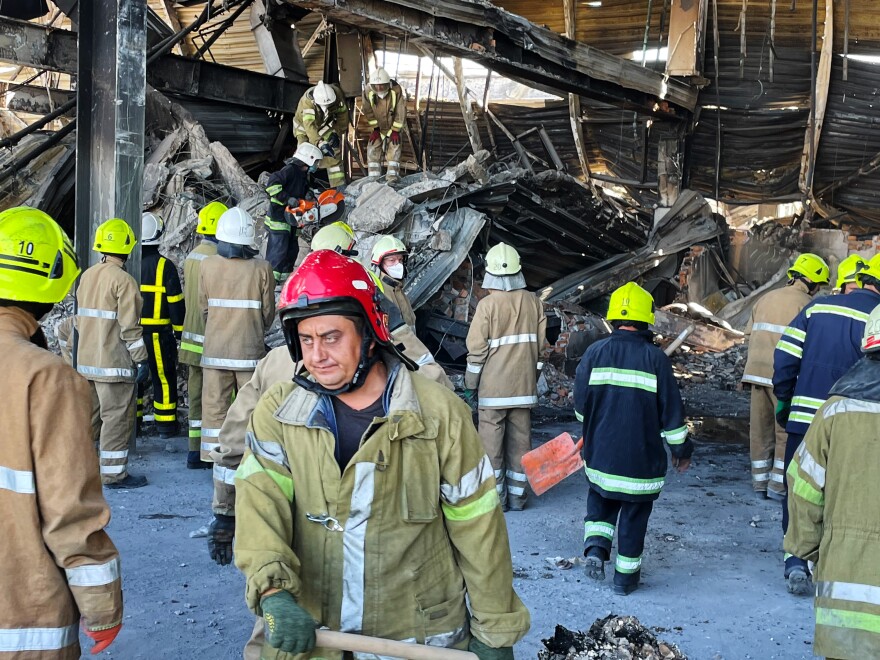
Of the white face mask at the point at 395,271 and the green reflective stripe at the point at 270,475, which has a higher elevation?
the white face mask at the point at 395,271

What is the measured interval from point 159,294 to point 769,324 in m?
4.65

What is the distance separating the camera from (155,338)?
727cm

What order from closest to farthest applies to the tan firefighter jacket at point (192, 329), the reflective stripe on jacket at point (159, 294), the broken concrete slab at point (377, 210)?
the tan firefighter jacket at point (192, 329)
the reflective stripe on jacket at point (159, 294)
the broken concrete slab at point (377, 210)

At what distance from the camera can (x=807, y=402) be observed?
5062 millimetres

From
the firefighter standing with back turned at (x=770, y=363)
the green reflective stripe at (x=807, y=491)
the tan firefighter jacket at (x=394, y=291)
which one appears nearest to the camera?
the green reflective stripe at (x=807, y=491)

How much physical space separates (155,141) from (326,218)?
9.03 ft

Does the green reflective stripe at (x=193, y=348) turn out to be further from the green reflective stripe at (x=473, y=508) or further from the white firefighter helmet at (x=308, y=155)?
the green reflective stripe at (x=473, y=508)

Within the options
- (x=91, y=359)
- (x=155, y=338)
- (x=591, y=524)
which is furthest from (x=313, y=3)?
(x=591, y=524)

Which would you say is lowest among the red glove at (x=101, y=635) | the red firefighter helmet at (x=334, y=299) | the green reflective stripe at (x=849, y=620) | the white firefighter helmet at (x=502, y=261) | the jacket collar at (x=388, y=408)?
the green reflective stripe at (x=849, y=620)

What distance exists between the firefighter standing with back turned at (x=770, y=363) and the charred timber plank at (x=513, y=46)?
14.6ft

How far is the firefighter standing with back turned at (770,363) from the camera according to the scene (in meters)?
6.39

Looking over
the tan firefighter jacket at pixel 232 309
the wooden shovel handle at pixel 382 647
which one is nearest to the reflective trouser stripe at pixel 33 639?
the wooden shovel handle at pixel 382 647

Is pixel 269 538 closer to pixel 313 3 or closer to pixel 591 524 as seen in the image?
pixel 591 524

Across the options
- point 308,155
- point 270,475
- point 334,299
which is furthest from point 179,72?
point 270,475
